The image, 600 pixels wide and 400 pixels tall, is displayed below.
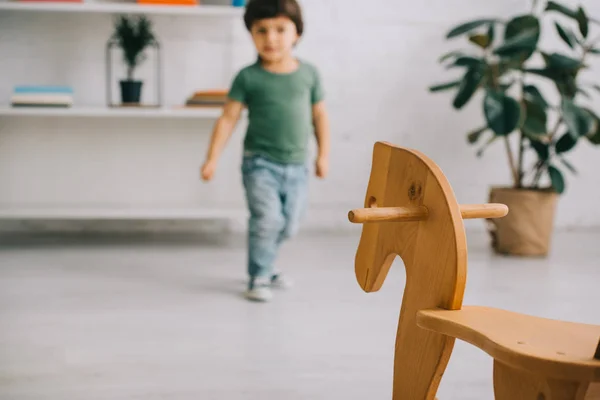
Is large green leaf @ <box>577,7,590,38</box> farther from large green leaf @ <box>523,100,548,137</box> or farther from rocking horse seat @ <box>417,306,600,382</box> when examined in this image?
rocking horse seat @ <box>417,306,600,382</box>

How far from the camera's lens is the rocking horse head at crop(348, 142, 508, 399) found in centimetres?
92

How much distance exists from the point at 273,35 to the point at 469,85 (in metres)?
0.93

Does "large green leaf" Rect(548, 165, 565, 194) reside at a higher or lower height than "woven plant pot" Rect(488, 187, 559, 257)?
higher

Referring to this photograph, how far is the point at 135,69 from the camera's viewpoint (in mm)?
3264

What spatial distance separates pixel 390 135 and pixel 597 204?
1055mm

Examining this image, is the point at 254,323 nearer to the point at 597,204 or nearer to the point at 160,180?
the point at 160,180

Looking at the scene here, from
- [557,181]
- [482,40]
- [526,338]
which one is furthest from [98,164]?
[526,338]

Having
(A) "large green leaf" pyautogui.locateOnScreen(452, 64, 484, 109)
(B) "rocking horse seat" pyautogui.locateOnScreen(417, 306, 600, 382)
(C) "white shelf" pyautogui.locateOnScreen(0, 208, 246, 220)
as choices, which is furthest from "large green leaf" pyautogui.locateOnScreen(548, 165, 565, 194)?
(B) "rocking horse seat" pyautogui.locateOnScreen(417, 306, 600, 382)

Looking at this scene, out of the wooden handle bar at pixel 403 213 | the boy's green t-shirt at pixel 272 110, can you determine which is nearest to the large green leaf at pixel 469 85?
the boy's green t-shirt at pixel 272 110

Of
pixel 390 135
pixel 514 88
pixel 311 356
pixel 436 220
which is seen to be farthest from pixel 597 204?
pixel 436 220

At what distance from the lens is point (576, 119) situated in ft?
8.99

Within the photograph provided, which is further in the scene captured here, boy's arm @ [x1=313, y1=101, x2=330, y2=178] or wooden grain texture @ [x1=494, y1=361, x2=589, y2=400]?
boy's arm @ [x1=313, y1=101, x2=330, y2=178]

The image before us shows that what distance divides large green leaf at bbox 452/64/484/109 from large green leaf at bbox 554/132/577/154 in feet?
1.26

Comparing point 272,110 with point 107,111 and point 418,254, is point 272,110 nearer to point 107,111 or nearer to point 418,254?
point 107,111
